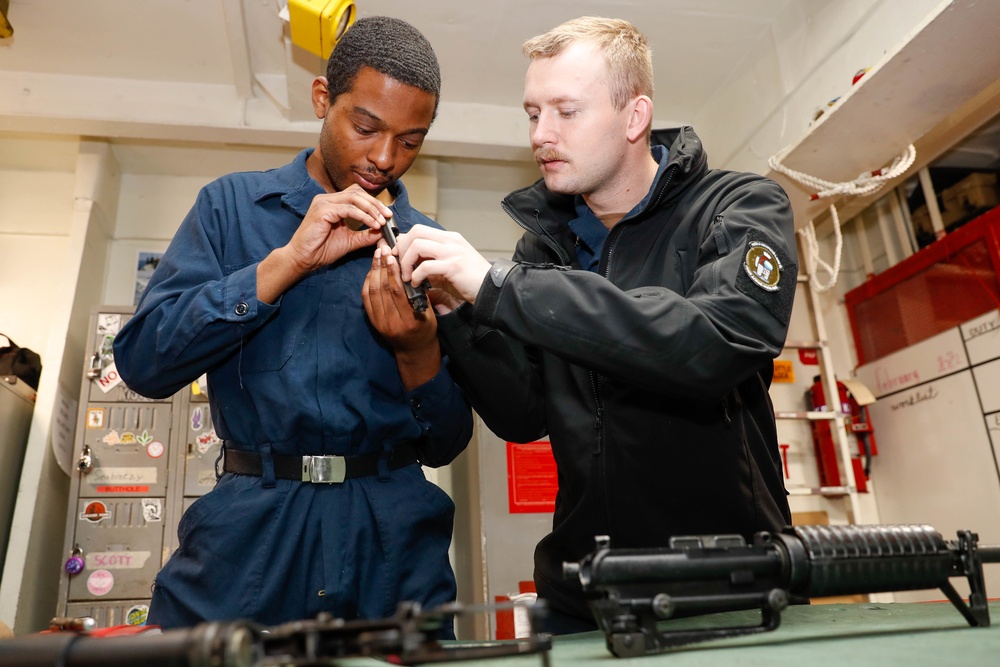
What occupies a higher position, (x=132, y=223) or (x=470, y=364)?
(x=132, y=223)

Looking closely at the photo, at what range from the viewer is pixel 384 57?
1.58 m

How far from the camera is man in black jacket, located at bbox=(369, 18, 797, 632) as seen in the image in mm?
1193

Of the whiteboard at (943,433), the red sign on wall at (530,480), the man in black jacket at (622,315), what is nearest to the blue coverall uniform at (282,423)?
the man in black jacket at (622,315)

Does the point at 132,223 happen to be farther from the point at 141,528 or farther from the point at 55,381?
the point at 141,528

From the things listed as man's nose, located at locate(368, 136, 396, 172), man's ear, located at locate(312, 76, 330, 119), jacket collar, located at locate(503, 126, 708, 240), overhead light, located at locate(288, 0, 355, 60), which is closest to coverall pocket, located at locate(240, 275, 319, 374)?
man's nose, located at locate(368, 136, 396, 172)

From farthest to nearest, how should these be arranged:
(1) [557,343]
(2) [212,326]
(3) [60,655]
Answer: (2) [212,326], (1) [557,343], (3) [60,655]

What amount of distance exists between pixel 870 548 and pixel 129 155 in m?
4.87

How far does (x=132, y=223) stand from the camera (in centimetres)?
480

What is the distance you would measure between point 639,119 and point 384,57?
0.60 m

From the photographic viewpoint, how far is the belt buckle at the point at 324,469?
1.37 m

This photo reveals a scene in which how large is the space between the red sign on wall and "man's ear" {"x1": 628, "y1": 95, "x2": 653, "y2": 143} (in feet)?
7.55

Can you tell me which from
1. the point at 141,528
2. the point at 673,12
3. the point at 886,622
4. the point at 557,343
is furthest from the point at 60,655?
the point at 673,12

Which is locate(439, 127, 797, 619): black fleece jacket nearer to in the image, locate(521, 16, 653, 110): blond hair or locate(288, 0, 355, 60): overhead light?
locate(521, 16, 653, 110): blond hair

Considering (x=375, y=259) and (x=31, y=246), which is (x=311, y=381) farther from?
(x=31, y=246)
